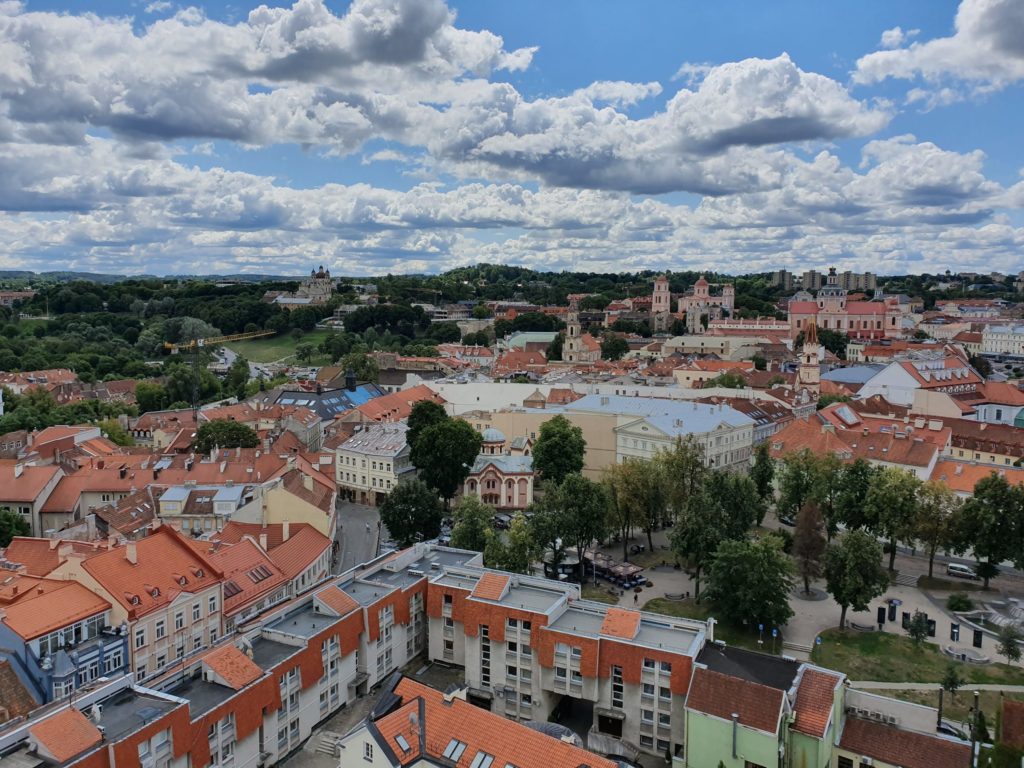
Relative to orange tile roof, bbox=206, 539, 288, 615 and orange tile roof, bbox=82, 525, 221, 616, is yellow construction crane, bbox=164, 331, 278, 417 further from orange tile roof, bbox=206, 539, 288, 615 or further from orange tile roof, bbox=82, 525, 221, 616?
orange tile roof, bbox=82, 525, 221, 616

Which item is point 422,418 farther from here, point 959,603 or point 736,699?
point 736,699

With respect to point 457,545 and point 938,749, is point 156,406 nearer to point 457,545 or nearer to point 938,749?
point 457,545

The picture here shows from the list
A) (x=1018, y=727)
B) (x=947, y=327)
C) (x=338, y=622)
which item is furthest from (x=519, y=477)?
(x=947, y=327)

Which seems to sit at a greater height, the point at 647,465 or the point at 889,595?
the point at 647,465

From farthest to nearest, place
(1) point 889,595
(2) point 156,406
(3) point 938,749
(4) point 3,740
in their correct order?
(2) point 156,406 < (1) point 889,595 < (3) point 938,749 < (4) point 3,740

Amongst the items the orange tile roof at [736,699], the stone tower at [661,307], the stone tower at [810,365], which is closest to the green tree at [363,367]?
the stone tower at [810,365]
